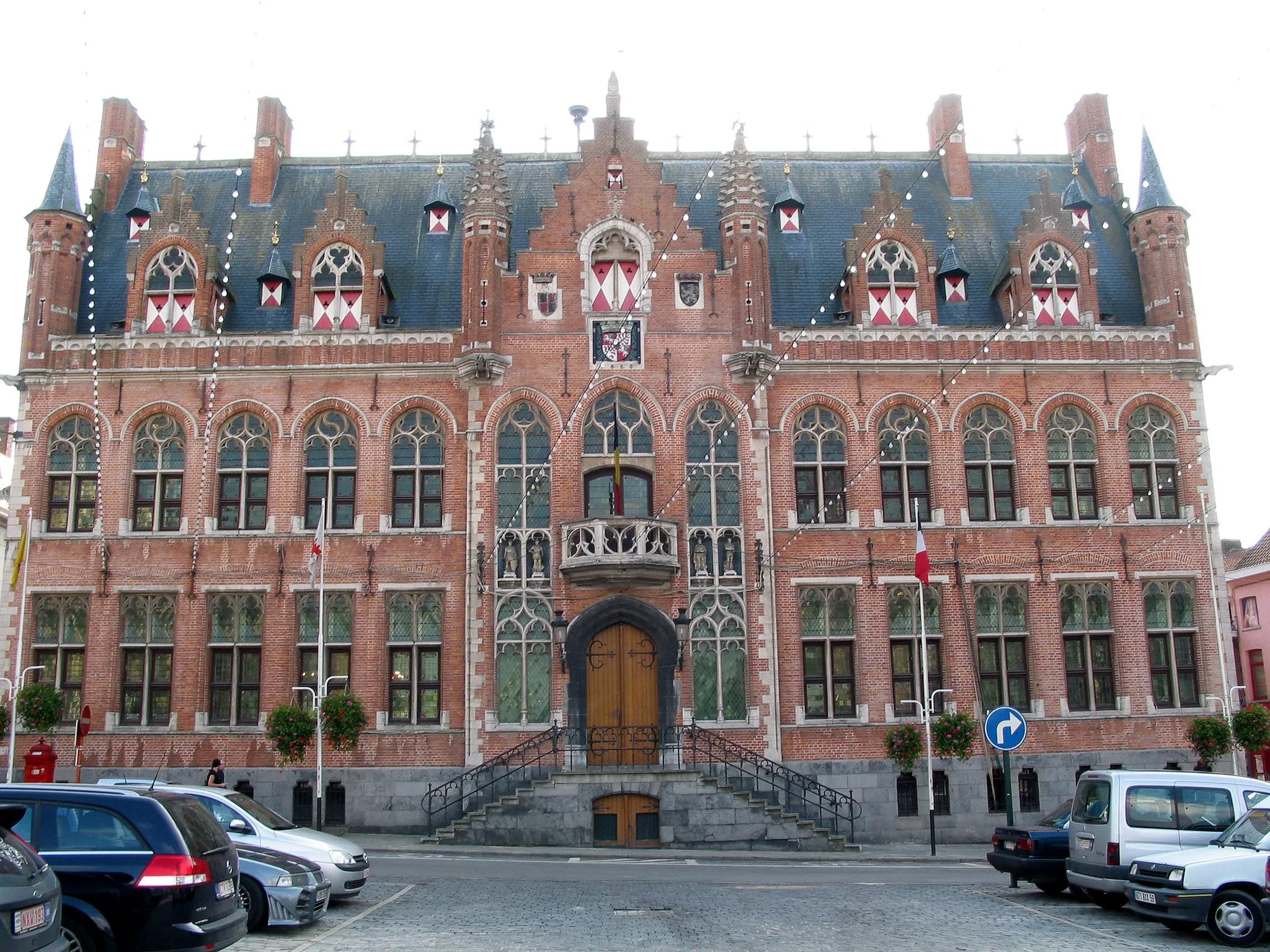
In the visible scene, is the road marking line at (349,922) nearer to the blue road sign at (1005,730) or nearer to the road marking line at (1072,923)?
the road marking line at (1072,923)

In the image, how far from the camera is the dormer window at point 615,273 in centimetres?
2817

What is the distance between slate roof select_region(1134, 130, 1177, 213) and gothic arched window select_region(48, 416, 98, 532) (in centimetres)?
2706

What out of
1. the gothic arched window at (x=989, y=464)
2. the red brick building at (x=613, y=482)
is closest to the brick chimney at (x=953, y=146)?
→ the red brick building at (x=613, y=482)

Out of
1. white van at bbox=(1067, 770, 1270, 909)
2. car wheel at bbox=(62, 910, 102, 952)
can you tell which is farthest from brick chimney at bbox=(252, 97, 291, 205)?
white van at bbox=(1067, 770, 1270, 909)

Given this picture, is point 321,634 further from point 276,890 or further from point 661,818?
point 276,890

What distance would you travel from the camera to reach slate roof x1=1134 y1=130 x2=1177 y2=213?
29.5 m

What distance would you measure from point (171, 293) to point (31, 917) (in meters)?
23.1

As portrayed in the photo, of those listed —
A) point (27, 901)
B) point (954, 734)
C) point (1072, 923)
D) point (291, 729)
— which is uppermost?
point (291, 729)

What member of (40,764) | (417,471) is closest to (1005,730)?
(417,471)

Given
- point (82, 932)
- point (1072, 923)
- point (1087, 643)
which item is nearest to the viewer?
point (82, 932)

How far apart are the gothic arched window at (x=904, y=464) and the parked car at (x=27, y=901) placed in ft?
71.5

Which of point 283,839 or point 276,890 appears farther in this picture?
point 283,839

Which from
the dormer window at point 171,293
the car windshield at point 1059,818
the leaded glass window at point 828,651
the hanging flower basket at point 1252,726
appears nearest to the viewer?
the car windshield at point 1059,818

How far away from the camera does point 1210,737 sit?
25797 millimetres
